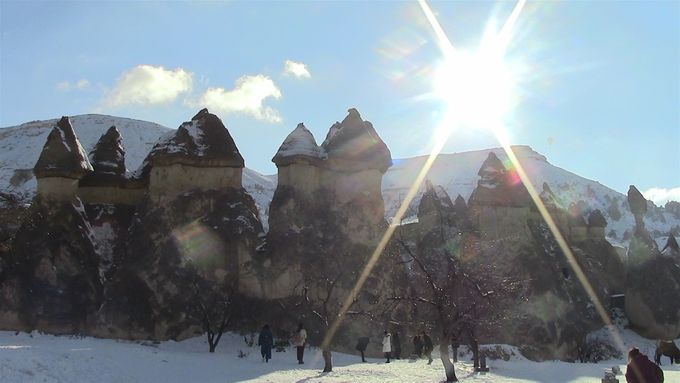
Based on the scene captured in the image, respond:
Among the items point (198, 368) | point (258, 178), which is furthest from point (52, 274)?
point (258, 178)

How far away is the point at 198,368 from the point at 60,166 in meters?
15.4

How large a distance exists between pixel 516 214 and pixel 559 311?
564 cm

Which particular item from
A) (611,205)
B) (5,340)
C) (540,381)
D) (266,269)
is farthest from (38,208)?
(611,205)

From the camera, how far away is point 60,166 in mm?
30203

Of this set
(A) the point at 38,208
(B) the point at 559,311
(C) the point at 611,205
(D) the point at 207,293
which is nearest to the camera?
(D) the point at 207,293

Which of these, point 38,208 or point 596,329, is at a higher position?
point 38,208

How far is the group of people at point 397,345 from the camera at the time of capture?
964 inches

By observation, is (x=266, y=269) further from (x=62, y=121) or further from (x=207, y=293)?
(x=62, y=121)

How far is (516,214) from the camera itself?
36.7m

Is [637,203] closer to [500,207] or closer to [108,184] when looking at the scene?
[500,207]

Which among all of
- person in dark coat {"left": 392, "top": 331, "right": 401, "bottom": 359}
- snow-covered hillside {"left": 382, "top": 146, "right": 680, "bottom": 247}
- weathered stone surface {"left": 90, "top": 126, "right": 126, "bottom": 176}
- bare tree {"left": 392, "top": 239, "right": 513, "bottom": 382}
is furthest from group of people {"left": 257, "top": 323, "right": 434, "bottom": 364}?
snow-covered hillside {"left": 382, "top": 146, "right": 680, "bottom": 247}

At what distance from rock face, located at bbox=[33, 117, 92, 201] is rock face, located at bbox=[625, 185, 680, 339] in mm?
34471

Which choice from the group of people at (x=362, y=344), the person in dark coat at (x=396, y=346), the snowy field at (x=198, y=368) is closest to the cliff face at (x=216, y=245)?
the person in dark coat at (x=396, y=346)

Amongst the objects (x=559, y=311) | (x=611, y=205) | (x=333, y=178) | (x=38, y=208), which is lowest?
(x=559, y=311)
